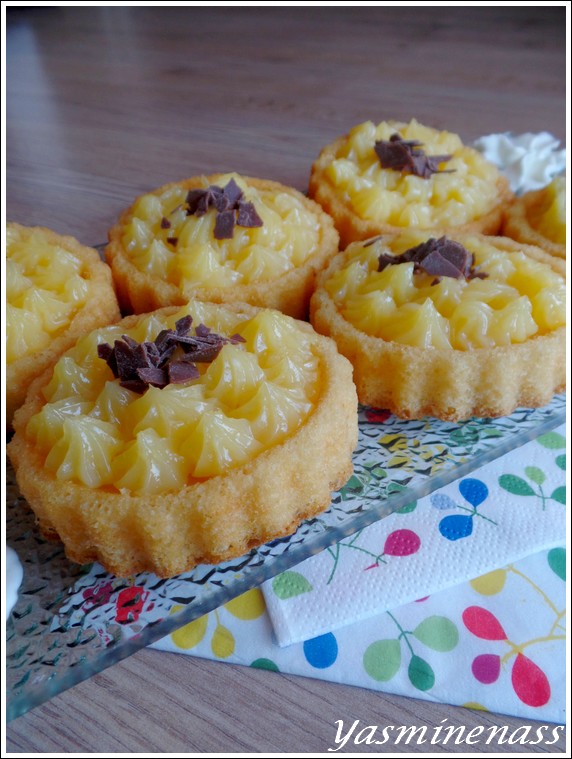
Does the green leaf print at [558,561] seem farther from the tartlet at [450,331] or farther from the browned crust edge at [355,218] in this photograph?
the browned crust edge at [355,218]

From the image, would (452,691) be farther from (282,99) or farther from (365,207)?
(282,99)

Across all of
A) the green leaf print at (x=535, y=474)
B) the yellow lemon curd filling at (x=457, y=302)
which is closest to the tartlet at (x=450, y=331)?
the yellow lemon curd filling at (x=457, y=302)

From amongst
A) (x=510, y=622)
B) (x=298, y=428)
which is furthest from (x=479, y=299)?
(x=510, y=622)

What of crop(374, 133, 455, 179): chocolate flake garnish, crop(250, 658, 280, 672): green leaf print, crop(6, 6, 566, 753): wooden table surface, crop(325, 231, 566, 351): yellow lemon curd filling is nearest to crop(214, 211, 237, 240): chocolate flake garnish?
crop(325, 231, 566, 351): yellow lemon curd filling

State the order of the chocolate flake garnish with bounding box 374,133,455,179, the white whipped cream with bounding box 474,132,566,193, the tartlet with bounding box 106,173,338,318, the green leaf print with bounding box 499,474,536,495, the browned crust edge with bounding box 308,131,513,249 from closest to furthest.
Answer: the green leaf print with bounding box 499,474,536,495, the tartlet with bounding box 106,173,338,318, the browned crust edge with bounding box 308,131,513,249, the chocolate flake garnish with bounding box 374,133,455,179, the white whipped cream with bounding box 474,132,566,193

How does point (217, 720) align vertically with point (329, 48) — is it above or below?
below

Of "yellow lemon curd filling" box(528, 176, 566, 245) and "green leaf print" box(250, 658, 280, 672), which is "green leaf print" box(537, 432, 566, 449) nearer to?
"yellow lemon curd filling" box(528, 176, 566, 245)
